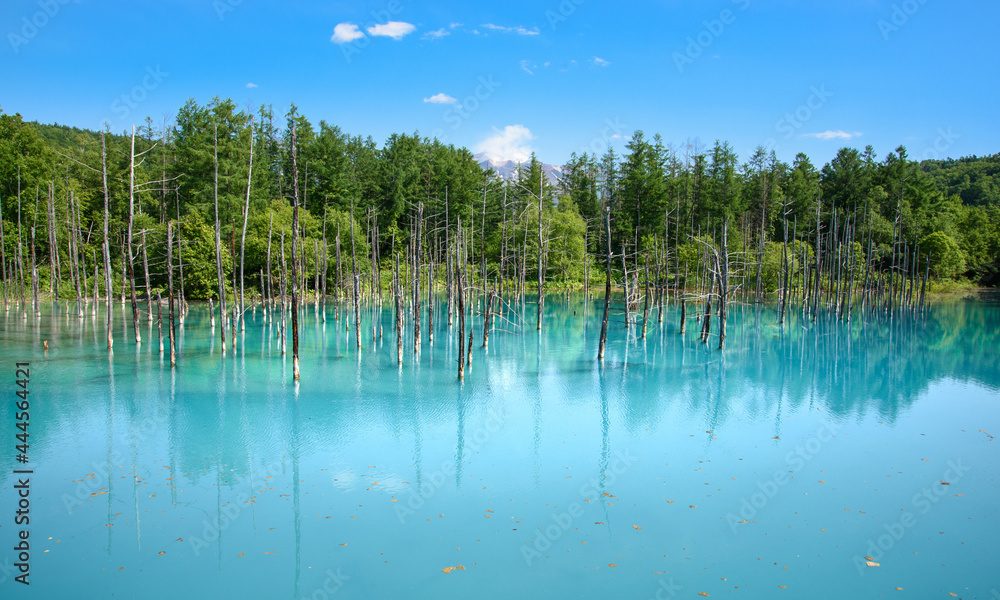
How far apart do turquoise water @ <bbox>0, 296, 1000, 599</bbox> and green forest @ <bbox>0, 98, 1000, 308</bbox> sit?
20.7 m

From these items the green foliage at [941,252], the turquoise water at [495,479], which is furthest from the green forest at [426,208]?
the turquoise water at [495,479]

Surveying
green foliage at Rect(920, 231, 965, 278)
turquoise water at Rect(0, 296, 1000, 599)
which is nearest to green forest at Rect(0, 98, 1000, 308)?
green foliage at Rect(920, 231, 965, 278)

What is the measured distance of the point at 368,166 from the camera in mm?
64188

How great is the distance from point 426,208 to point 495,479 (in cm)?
5054

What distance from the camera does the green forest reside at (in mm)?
42656

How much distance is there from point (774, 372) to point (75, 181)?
56308 millimetres

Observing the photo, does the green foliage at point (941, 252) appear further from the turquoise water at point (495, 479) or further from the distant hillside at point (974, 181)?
the turquoise water at point (495, 479)

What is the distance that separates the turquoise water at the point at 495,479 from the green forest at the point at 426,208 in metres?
20.7

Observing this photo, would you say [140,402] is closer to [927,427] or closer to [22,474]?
[22,474]

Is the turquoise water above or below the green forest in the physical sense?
below

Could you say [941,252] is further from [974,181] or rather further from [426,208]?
[426,208]

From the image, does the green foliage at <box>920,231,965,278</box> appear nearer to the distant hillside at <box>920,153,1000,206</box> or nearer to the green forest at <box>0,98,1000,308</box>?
the green forest at <box>0,98,1000,308</box>

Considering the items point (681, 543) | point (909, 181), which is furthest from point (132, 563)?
point (909, 181)

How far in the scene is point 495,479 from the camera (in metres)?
12.5
